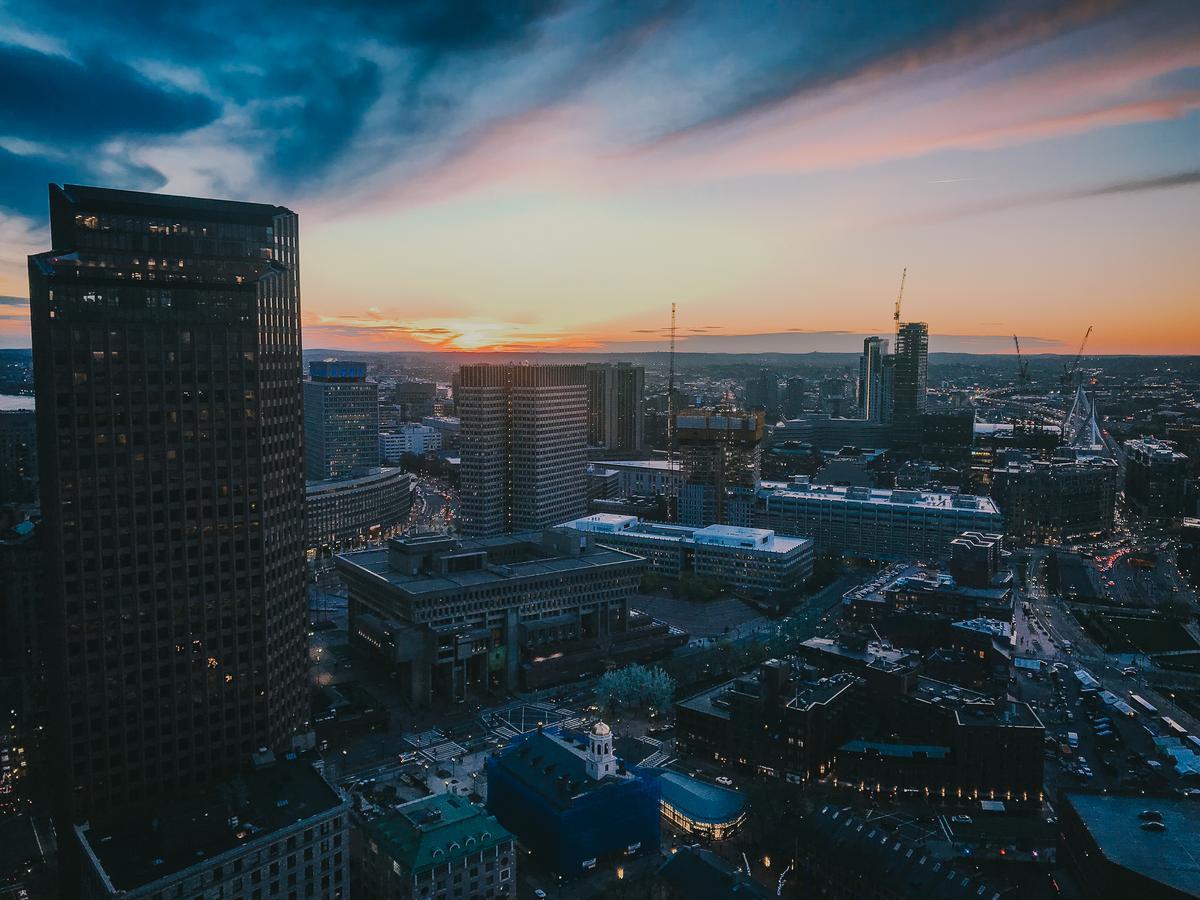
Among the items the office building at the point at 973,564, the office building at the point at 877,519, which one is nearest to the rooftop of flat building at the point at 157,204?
the office building at the point at 973,564

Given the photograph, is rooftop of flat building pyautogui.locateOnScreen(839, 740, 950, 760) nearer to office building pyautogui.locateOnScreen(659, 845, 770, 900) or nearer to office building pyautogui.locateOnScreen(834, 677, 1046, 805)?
office building pyautogui.locateOnScreen(834, 677, 1046, 805)

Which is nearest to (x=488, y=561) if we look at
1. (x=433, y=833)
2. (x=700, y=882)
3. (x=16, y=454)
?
(x=433, y=833)

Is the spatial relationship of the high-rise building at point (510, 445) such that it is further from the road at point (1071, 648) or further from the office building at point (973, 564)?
the road at point (1071, 648)

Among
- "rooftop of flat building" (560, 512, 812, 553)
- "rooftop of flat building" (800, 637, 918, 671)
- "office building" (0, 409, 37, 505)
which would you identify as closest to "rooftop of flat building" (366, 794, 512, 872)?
"rooftop of flat building" (800, 637, 918, 671)

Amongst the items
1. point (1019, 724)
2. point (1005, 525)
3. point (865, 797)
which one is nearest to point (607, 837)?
point (865, 797)

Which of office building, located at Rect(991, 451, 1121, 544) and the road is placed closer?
the road

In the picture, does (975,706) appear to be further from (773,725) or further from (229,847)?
(229,847)
